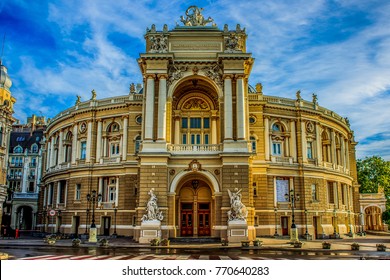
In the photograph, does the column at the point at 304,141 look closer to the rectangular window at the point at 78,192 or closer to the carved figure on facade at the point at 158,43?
the carved figure on facade at the point at 158,43

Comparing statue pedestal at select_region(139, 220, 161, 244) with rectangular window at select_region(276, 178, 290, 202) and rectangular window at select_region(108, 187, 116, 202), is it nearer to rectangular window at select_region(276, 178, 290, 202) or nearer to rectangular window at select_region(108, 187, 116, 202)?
rectangular window at select_region(108, 187, 116, 202)

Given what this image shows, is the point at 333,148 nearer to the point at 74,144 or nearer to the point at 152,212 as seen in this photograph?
the point at 152,212

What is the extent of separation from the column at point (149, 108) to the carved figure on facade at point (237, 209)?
9.69 m

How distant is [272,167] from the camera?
155 ft

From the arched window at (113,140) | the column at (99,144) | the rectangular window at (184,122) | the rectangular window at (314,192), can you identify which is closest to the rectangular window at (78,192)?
the column at (99,144)

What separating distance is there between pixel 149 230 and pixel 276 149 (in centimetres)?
2195

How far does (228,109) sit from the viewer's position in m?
37.8

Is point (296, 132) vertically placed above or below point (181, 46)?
below

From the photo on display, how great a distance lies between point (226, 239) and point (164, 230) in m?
5.75

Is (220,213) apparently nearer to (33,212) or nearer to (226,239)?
(226,239)

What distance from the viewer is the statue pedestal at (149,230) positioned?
113 feet

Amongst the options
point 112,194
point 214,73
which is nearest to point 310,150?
point 214,73
